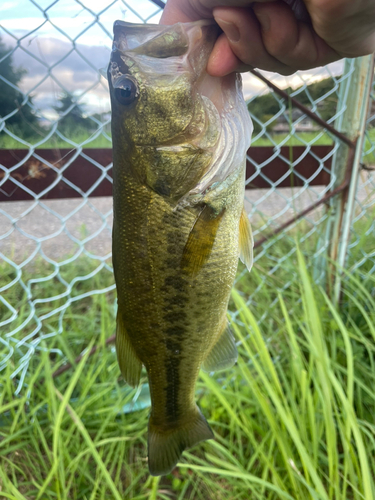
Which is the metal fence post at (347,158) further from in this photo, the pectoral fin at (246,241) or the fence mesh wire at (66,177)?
the pectoral fin at (246,241)

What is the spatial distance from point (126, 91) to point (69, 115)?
930mm

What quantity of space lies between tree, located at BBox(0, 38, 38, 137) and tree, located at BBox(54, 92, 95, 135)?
12 cm

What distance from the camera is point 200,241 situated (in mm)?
846

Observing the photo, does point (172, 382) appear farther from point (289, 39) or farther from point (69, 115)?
point (69, 115)

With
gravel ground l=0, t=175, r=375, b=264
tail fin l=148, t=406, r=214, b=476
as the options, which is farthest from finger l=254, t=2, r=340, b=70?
gravel ground l=0, t=175, r=375, b=264

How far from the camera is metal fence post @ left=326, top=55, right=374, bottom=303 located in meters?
1.72

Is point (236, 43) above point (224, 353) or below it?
above

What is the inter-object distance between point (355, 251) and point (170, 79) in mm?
1832

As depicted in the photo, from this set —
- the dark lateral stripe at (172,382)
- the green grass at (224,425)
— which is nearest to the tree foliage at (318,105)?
the green grass at (224,425)

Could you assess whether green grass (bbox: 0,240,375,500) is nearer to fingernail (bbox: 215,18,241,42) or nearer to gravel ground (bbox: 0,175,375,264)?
gravel ground (bbox: 0,175,375,264)

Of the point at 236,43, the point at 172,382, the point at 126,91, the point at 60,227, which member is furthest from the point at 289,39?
the point at 60,227

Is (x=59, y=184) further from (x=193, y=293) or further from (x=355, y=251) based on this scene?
(x=355, y=251)

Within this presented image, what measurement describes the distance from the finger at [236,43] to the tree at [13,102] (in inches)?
38.3

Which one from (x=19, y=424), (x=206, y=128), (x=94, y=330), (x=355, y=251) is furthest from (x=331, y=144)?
(x=19, y=424)
